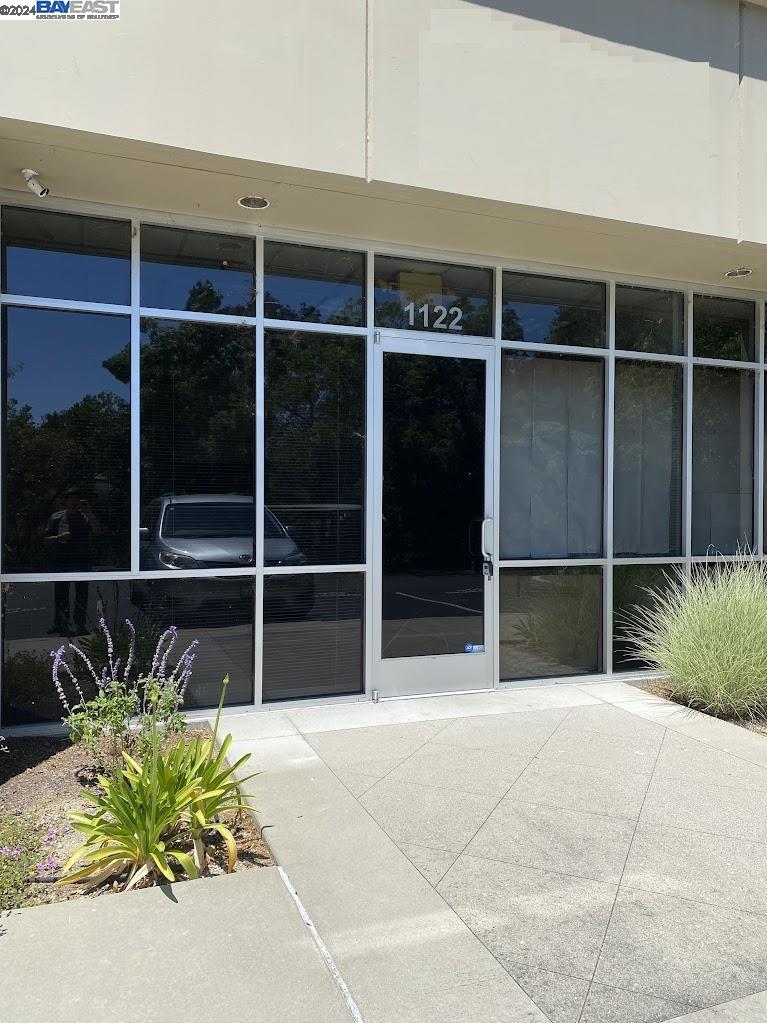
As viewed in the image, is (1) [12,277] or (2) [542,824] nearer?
(2) [542,824]

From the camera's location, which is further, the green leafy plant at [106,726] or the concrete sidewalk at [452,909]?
the green leafy plant at [106,726]

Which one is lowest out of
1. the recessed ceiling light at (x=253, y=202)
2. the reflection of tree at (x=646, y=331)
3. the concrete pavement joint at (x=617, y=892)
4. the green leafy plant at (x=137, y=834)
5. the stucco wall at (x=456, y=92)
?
the concrete pavement joint at (x=617, y=892)

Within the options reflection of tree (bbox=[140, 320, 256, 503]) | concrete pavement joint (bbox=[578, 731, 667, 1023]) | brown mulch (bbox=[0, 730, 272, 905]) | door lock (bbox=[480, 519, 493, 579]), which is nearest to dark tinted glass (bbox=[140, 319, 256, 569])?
reflection of tree (bbox=[140, 320, 256, 503])

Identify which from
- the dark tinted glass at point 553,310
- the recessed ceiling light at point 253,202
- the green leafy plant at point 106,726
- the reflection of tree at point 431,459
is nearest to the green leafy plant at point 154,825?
the green leafy plant at point 106,726

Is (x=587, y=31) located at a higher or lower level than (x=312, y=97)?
higher

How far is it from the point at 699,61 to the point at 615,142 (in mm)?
1128

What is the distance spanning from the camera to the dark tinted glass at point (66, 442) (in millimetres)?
5137

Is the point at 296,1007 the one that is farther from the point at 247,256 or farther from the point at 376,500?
the point at 247,256

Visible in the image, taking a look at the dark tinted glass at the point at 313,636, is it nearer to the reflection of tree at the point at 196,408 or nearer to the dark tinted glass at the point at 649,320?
the reflection of tree at the point at 196,408

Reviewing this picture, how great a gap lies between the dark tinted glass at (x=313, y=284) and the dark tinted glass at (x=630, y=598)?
3376 millimetres

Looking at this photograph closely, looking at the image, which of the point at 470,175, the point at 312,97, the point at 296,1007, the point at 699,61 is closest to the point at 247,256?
the point at 312,97

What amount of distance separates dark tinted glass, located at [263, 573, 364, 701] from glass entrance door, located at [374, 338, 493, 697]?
199 mm

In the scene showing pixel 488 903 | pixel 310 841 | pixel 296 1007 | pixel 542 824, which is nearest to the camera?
pixel 296 1007

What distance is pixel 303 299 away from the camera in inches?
232
